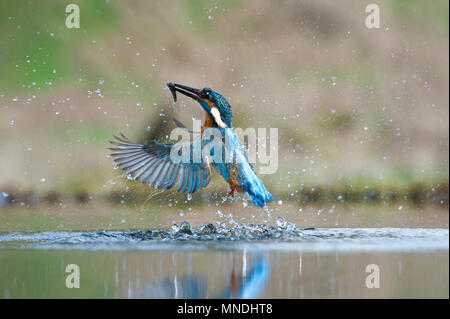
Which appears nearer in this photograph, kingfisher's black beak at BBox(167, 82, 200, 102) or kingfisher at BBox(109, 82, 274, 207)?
kingfisher at BBox(109, 82, 274, 207)

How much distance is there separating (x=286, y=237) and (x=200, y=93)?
130cm

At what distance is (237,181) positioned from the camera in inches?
150

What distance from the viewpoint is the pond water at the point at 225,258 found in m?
2.00

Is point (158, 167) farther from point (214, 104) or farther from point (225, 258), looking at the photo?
point (225, 258)

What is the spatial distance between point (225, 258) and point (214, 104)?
1.64 meters

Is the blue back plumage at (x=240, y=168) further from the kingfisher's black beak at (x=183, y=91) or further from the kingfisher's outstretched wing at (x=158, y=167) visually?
the kingfisher's black beak at (x=183, y=91)

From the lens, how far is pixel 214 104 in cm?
404

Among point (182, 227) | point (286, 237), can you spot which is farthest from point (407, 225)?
point (182, 227)

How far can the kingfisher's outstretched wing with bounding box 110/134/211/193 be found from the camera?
148 inches

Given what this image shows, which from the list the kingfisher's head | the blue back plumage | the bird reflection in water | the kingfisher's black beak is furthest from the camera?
the kingfisher's black beak

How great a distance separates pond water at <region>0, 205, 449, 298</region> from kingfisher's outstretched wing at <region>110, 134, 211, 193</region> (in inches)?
11.9

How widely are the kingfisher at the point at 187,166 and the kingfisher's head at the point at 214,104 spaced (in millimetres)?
82

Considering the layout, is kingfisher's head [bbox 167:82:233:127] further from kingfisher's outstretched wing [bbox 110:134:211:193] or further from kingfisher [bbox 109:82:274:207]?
kingfisher's outstretched wing [bbox 110:134:211:193]

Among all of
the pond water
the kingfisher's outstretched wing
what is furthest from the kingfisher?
the pond water
